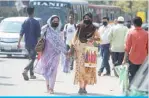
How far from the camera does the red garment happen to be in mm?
9875

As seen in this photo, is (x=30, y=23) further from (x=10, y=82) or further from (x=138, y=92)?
(x=138, y=92)

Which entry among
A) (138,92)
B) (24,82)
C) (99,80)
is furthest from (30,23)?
(138,92)

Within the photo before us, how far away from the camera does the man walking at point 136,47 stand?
9859 mm

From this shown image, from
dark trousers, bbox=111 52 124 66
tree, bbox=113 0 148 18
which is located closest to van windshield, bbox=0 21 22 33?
dark trousers, bbox=111 52 124 66

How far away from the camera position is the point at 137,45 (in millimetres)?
9922

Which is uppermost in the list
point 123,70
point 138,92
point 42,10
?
point 138,92

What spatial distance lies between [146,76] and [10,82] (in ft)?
26.8

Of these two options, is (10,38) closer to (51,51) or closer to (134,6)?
(51,51)

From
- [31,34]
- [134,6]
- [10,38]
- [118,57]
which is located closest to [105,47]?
[118,57]

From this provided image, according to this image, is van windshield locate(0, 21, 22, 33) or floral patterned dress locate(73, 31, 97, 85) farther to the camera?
van windshield locate(0, 21, 22, 33)

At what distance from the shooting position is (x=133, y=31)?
9.87m

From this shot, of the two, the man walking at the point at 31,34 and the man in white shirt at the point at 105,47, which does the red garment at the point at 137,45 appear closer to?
the man walking at the point at 31,34

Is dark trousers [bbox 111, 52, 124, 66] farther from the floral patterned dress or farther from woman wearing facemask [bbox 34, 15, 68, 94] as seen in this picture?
the floral patterned dress

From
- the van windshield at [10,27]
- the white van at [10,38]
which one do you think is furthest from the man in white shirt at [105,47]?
the van windshield at [10,27]
